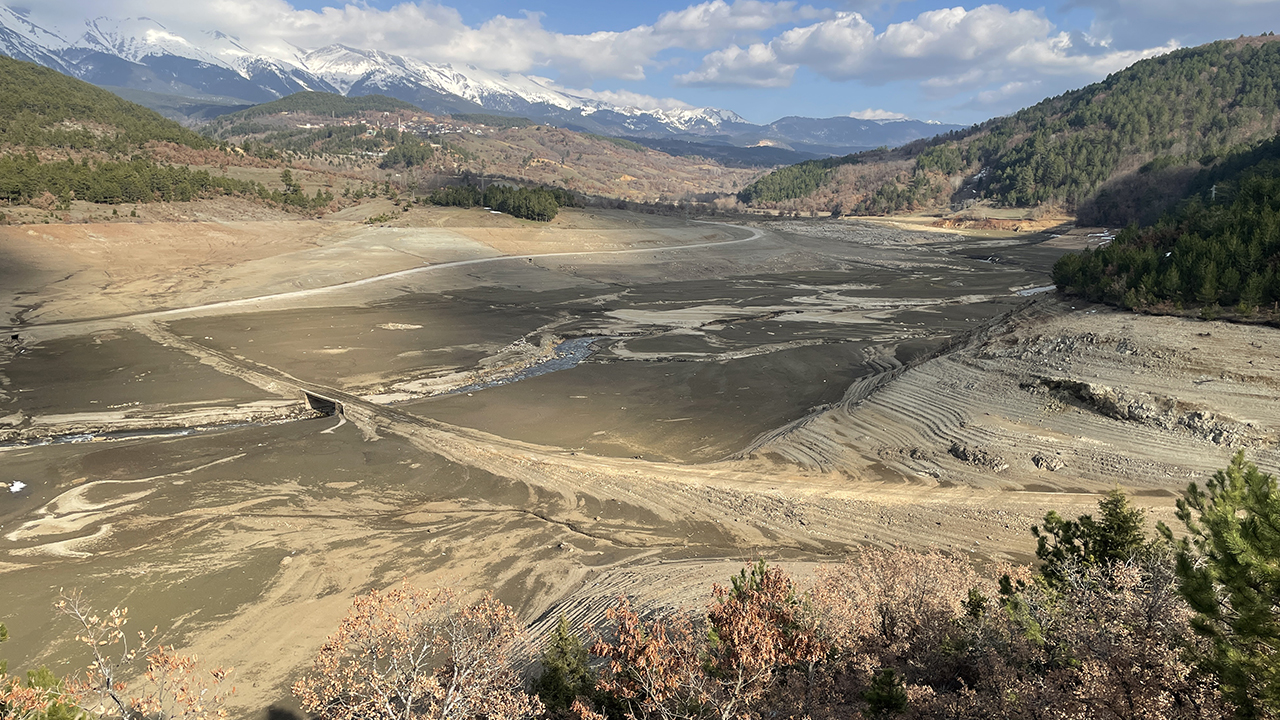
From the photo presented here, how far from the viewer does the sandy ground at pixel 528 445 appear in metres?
14.0

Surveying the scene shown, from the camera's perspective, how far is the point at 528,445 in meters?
22.2

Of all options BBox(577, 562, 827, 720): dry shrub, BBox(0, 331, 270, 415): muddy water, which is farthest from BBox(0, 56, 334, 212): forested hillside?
BBox(577, 562, 827, 720): dry shrub

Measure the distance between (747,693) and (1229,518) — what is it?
4585 millimetres

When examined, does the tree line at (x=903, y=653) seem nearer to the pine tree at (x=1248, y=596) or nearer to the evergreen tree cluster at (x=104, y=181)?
the pine tree at (x=1248, y=596)

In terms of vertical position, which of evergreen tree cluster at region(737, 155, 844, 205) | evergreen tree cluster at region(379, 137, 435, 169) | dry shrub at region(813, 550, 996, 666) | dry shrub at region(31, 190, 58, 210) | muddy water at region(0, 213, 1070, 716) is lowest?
muddy water at region(0, 213, 1070, 716)

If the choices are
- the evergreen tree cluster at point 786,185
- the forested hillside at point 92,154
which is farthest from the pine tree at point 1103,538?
the evergreen tree cluster at point 786,185

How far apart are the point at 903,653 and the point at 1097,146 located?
454ft

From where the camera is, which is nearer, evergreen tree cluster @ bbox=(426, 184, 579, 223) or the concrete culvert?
the concrete culvert

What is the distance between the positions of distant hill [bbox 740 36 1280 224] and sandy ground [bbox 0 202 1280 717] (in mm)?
90208

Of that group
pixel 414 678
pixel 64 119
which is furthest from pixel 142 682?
pixel 64 119

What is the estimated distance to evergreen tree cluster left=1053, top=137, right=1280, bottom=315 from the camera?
21.9 m

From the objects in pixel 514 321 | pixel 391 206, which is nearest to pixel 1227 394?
pixel 514 321

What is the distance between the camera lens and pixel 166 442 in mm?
21281

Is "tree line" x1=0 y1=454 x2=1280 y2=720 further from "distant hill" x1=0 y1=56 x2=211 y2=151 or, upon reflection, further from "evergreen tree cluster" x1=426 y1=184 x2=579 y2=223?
"distant hill" x1=0 y1=56 x2=211 y2=151
